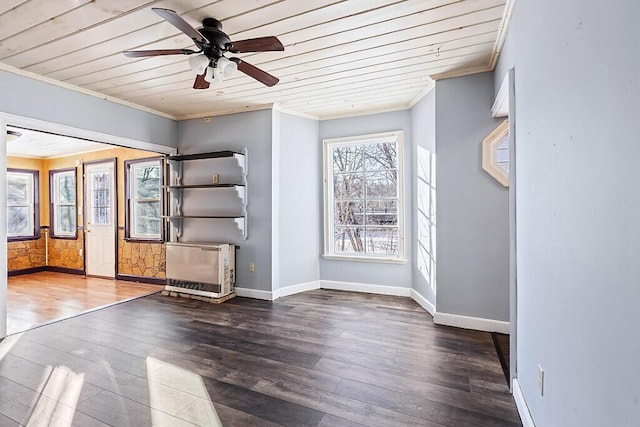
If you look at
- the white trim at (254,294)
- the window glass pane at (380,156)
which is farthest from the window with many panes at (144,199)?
the window glass pane at (380,156)

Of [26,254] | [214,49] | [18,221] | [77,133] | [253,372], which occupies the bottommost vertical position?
[253,372]

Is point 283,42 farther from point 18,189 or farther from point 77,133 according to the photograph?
point 18,189

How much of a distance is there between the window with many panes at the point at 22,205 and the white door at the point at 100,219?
1.37 metres

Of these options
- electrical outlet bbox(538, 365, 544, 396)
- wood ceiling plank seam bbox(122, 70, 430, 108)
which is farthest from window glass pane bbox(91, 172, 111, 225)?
electrical outlet bbox(538, 365, 544, 396)

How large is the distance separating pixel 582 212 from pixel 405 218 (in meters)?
3.32

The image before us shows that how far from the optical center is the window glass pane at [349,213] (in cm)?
474

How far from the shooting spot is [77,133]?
11.9ft

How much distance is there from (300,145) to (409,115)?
62.1 inches

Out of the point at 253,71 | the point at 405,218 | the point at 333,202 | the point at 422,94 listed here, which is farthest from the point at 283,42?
the point at 405,218

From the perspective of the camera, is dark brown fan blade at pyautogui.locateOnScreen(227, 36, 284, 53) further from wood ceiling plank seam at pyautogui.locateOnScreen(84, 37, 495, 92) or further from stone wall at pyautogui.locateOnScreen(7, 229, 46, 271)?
stone wall at pyautogui.locateOnScreen(7, 229, 46, 271)

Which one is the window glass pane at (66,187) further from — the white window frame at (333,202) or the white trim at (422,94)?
the white trim at (422,94)

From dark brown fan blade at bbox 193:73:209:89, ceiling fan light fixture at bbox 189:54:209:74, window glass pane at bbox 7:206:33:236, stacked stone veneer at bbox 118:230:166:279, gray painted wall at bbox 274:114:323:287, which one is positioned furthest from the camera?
window glass pane at bbox 7:206:33:236

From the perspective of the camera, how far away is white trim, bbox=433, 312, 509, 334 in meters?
3.12

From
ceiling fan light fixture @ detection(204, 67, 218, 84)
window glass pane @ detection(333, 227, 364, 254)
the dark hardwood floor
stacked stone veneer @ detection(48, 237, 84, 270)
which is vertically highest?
ceiling fan light fixture @ detection(204, 67, 218, 84)
